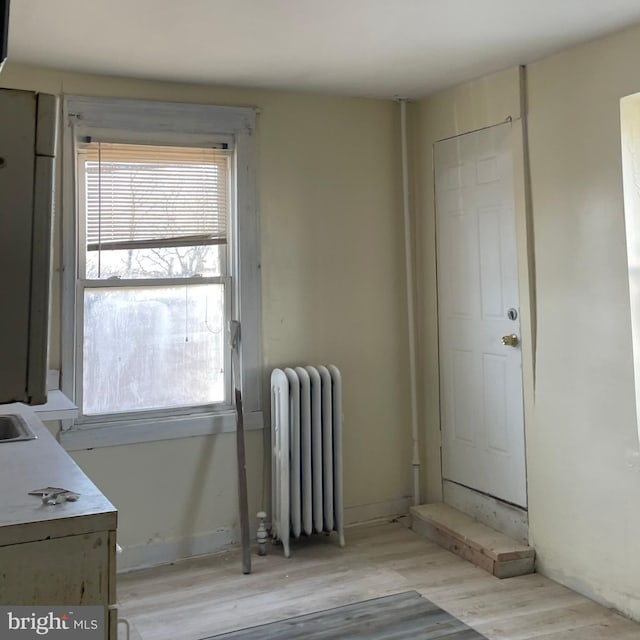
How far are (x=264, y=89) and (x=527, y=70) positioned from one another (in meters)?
1.29

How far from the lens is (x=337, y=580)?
3057 mm

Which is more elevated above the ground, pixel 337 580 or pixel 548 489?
pixel 548 489

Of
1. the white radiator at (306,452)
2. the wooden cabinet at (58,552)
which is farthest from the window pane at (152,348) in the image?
the wooden cabinet at (58,552)

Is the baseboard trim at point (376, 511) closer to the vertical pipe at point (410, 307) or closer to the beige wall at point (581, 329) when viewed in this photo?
the vertical pipe at point (410, 307)

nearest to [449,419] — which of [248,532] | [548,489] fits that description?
[548,489]

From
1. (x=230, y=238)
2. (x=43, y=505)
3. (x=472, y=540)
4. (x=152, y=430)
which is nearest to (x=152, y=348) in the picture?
(x=152, y=430)

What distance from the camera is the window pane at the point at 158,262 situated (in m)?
3.21

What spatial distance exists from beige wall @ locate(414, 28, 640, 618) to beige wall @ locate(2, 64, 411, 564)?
82cm

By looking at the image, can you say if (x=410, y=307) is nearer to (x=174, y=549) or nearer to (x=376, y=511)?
(x=376, y=511)

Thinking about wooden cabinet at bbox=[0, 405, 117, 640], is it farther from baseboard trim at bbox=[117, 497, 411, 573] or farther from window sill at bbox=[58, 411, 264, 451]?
baseboard trim at bbox=[117, 497, 411, 573]

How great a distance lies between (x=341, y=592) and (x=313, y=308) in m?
1.43

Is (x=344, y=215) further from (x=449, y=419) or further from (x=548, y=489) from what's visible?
(x=548, y=489)

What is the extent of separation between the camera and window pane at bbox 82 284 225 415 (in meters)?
3.22

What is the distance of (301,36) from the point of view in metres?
2.68
